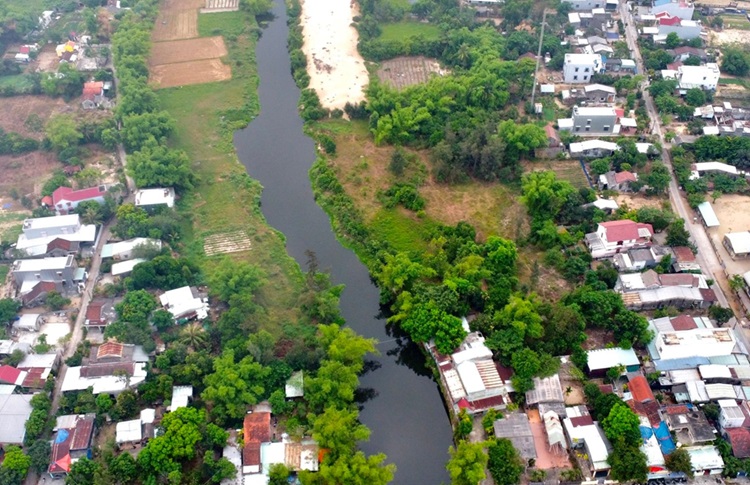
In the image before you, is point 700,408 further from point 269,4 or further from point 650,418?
point 269,4

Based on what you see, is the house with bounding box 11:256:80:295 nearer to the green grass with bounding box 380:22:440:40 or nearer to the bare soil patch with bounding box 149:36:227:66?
the bare soil patch with bounding box 149:36:227:66

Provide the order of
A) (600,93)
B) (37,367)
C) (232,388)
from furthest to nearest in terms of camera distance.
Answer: (600,93), (37,367), (232,388)

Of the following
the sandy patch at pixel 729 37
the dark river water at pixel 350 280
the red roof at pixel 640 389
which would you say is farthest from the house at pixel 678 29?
→ the red roof at pixel 640 389

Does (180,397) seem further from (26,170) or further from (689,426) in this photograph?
(26,170)

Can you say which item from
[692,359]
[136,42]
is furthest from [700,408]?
[136,42]

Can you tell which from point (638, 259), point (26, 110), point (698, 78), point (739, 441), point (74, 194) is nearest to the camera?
point (739, 441)

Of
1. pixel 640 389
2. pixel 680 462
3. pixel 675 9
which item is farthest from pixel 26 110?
pixel 675 9
